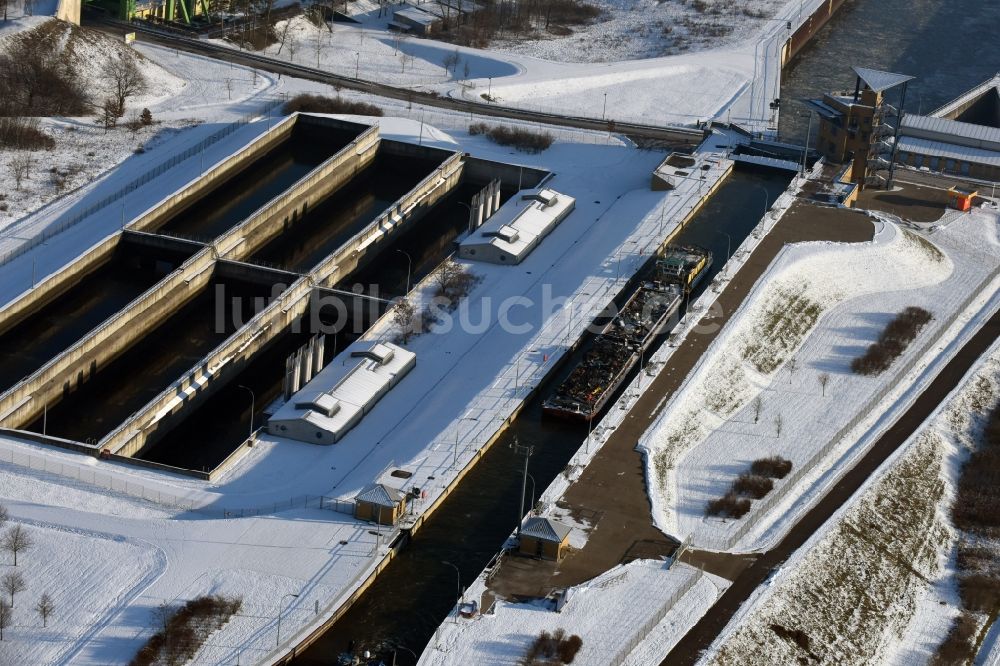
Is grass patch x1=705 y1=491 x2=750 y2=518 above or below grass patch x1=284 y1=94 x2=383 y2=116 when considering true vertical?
below

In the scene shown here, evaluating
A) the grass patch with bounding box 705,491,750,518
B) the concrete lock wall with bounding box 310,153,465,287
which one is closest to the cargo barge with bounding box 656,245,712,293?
the concrete lock wall with bounding box 310,153,465,287

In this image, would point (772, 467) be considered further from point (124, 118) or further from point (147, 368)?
point (124, 118)

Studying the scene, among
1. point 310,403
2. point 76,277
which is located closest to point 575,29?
point 76,277

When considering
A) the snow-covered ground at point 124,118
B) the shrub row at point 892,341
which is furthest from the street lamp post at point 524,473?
the snow-covered ground at point 124,118

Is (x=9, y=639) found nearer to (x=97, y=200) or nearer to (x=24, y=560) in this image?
(x=24, y=560)

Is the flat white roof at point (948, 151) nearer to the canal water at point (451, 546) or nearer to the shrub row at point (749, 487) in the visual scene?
the canal water at point (451, 546)

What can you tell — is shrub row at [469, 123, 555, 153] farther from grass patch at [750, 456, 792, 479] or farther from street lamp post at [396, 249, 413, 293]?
grass patch at [750, 456, 792, 479]
